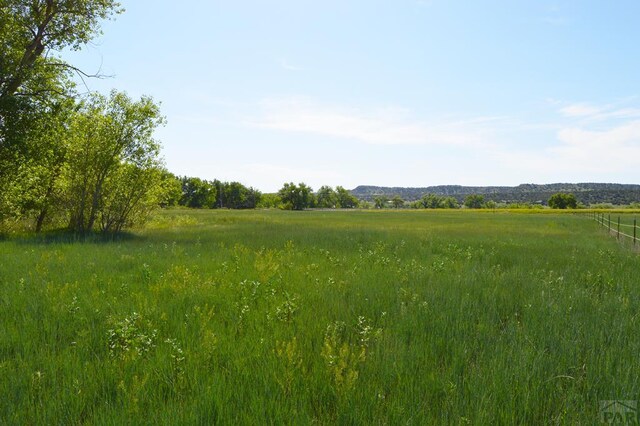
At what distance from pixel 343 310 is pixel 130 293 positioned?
14.9 ft

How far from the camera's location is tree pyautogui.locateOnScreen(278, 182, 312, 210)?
14250 cm

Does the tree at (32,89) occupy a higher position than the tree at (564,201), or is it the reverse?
the tree at (32,89)

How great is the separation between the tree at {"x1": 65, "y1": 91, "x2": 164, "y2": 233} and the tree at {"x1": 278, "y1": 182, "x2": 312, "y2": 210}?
118529 millimetres

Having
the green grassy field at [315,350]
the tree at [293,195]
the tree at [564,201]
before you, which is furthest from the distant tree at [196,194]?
the tree at [564,201]

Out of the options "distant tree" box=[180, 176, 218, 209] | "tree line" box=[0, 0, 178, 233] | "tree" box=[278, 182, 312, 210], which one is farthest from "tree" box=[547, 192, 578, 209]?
"tree line" box=[0, 0, 178, 233]

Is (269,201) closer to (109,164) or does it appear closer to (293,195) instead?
(293,195)

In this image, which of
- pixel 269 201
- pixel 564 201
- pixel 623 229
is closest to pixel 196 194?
pixel 269 201

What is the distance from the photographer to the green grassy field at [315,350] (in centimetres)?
327

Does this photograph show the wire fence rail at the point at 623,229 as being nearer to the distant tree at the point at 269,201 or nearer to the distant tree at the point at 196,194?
the distant tree at the point at 196,194

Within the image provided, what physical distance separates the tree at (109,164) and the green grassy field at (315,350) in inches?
550

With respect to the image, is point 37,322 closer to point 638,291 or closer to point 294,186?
point 638,291

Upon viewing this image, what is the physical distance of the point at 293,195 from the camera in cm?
14312

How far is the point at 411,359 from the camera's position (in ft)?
13.7

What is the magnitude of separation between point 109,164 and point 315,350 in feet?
69.4
